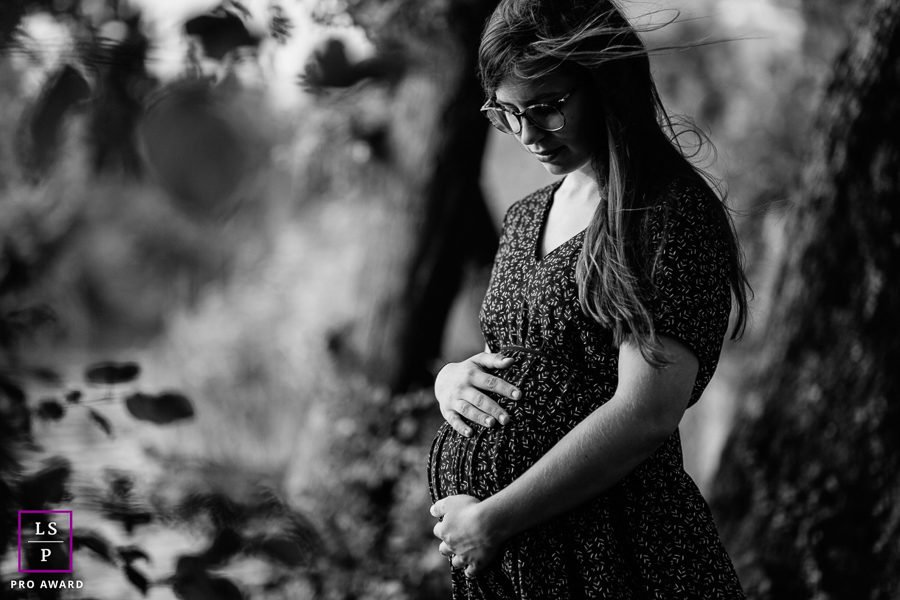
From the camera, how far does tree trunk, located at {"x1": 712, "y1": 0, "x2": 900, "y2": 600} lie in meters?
2.98

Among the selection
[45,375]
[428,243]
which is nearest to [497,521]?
[45,375]

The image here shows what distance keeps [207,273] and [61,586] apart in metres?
4.70

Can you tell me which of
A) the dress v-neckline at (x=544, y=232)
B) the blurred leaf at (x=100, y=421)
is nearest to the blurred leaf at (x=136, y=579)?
the blurred leaf at (x=100, y=421)

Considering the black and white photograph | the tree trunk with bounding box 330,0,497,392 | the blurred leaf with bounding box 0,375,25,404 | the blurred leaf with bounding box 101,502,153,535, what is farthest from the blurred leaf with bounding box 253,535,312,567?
the tree trunk with bounding box 330,0,497,392

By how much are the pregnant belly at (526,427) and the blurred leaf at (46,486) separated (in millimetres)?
691

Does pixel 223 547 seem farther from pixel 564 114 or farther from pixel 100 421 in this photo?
pixel 564 114

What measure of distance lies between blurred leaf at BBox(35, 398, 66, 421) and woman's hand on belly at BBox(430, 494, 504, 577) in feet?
2.57

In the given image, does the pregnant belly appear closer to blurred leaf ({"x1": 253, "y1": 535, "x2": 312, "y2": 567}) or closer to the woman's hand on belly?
the woman's hand on belly

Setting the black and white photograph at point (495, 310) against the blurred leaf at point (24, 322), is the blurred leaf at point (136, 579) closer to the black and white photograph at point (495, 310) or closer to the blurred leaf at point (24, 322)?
the black and white photograph at point (495, 310)

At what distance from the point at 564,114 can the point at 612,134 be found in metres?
0.09

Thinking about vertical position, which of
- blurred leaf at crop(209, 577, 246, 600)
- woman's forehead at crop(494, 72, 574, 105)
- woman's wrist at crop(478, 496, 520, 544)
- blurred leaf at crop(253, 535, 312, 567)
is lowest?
woman's wrist at crop(478, 496, 520, 544)

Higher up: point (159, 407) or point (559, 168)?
point (559, 168)

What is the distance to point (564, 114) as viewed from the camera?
1.51m

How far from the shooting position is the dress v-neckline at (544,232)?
5.21 ft
